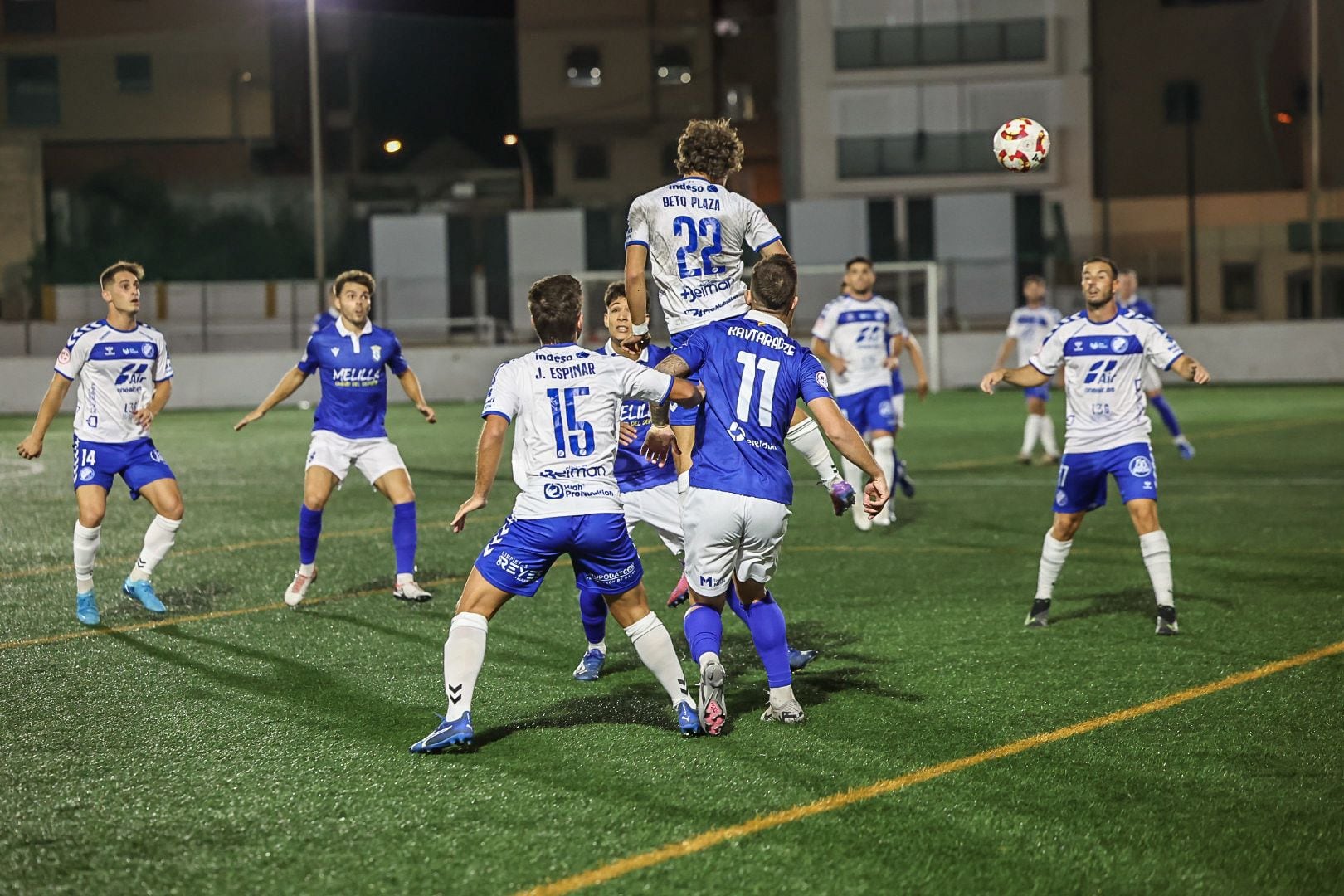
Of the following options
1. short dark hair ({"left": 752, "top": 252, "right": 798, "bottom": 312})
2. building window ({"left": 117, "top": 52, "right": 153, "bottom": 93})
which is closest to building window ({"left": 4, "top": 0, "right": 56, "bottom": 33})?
building window ({"left": 117, "top": 52, "right": 153, "bottom": 93})

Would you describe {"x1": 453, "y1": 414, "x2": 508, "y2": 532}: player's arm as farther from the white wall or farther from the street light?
the street light

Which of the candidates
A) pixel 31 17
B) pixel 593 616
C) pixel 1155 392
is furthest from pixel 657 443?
pixel 31 17

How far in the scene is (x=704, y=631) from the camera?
6207mm

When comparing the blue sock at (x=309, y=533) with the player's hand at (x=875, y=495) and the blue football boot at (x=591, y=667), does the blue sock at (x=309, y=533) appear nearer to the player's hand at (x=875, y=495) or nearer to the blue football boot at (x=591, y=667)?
the blue football boot at (x=591, y=667)

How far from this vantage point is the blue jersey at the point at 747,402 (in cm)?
609

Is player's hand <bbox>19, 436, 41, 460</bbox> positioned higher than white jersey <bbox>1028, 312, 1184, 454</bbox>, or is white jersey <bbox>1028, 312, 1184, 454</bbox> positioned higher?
white jersey <bbox>1028, 312, 1184, 454</bbox>

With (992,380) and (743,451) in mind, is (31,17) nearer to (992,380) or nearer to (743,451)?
(992,380)

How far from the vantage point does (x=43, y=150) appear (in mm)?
52875

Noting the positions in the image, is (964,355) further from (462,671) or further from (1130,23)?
(462,671)

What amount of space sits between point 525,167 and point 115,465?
5004 cm

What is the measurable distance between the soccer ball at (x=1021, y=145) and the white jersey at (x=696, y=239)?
3.59m

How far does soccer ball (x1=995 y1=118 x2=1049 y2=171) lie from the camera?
10.6 meters

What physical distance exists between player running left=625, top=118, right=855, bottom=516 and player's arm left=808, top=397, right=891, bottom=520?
1347 mm

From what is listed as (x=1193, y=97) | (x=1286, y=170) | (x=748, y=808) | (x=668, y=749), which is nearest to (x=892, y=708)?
(x=668, y=749)
